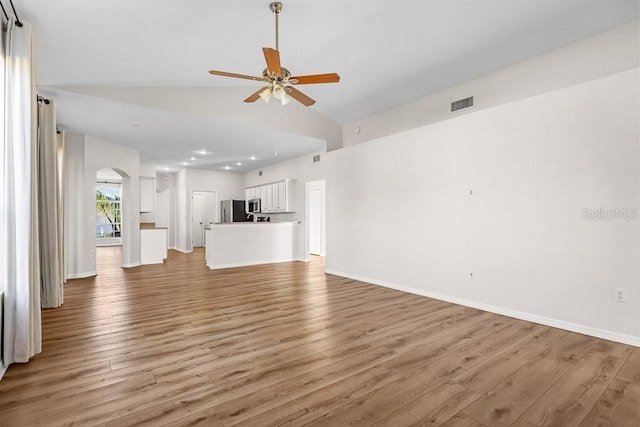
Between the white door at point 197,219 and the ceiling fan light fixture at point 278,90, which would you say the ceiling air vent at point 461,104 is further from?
the white door at point 197,219

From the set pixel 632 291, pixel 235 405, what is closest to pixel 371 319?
pixel 235 405

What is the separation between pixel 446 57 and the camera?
4.39 m

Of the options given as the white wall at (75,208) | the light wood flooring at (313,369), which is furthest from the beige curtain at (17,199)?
the white wall at (75,208)

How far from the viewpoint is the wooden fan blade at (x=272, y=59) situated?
267cm

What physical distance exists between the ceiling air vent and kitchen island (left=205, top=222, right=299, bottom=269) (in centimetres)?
479

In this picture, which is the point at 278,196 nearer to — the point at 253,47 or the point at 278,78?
the point at 253,47

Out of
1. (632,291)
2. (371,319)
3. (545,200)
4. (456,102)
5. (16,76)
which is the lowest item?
(371,319)

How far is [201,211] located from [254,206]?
2171 mm

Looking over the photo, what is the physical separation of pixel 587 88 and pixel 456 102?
1.94m

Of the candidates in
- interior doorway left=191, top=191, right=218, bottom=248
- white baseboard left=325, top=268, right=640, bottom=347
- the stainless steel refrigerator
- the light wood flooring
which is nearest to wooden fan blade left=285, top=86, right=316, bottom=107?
the light wood flooring

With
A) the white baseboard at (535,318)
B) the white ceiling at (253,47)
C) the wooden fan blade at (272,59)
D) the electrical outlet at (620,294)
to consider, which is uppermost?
the white ceiling at (253,47)

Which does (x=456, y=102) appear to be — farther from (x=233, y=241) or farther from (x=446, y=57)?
(x=233, y=241)

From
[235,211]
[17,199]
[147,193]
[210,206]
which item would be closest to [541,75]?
[17,199]

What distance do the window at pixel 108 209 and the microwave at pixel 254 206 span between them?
18.2ft
